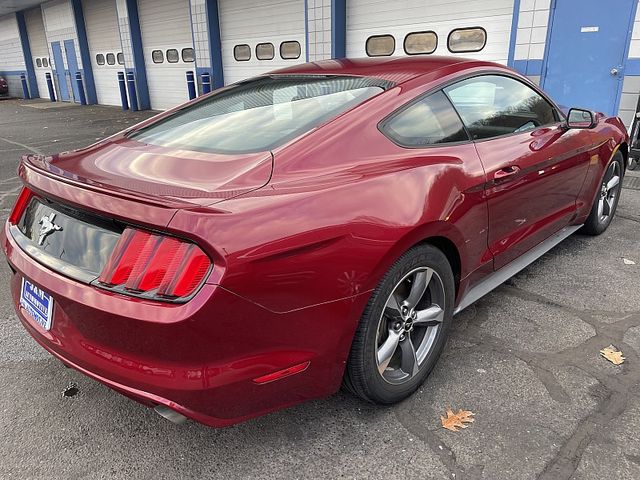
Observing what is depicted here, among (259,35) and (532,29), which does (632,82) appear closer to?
(532,29)

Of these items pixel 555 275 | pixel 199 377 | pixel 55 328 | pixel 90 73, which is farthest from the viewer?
pixel 90 73

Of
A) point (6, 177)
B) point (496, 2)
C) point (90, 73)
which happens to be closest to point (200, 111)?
point (6, 177)

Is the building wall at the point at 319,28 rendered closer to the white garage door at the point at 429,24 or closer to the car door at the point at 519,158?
the white garage door at the point at 429,24

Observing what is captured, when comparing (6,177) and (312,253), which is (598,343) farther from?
(6,177)

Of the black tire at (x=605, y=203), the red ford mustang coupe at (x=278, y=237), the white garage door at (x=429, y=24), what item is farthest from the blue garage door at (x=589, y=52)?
the red ford mustang coupe at (x=278, y=237)

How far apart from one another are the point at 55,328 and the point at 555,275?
3267mm

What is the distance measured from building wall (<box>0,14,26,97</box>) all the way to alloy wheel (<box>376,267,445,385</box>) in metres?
29.4

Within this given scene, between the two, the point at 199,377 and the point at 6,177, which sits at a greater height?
the point at 199,377

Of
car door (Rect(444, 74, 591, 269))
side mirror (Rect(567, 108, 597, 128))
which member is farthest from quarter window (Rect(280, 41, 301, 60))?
car door (Rect(444, 74, 591, 269))

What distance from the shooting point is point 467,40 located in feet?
29.0

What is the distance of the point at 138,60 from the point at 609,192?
52.2 ft

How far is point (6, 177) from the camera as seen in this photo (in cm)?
757

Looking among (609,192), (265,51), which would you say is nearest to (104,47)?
(265,51)

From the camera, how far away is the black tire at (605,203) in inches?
167
